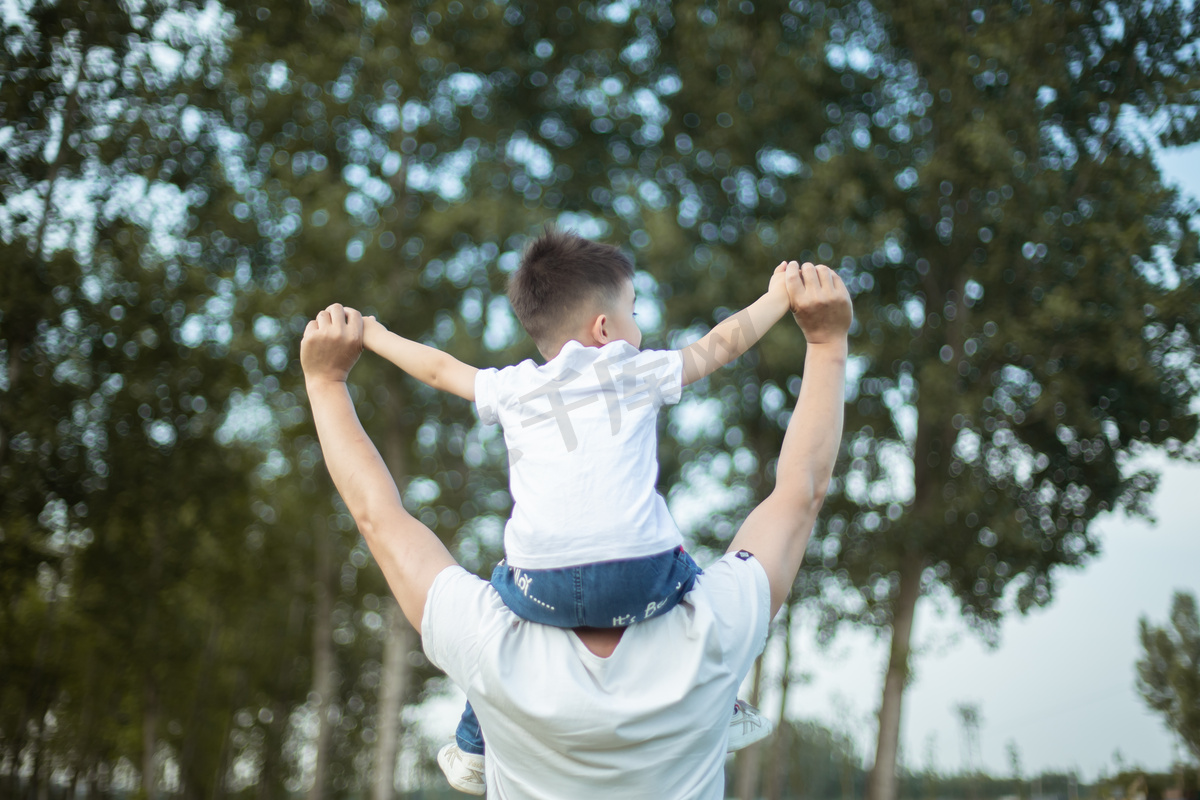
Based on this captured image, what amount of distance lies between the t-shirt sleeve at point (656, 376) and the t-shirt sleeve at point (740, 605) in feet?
0.99

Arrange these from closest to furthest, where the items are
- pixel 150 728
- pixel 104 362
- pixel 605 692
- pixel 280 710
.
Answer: pixel 605 692 < pixel 104 362 < pixel 150 728 < pixel 280 710

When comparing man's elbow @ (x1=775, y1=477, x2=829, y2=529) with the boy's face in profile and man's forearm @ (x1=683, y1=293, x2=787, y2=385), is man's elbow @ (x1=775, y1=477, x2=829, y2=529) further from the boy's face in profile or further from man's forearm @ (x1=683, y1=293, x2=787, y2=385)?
the boy's face in profile

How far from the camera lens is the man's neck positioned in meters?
1.36

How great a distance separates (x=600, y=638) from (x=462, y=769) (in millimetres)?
488

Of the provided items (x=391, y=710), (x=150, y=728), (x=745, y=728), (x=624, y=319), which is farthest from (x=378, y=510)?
(x=150, y=728)

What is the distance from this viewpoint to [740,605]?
4.65ft

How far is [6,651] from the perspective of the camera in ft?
66.8

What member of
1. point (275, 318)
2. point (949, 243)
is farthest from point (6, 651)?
point (949, 243)

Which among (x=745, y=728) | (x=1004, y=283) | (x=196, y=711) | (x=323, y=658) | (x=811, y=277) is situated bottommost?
(x=196, y=711)

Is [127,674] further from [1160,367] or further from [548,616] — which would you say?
[548,616]

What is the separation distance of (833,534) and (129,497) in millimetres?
12388

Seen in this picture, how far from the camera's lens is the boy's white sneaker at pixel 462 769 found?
166cm

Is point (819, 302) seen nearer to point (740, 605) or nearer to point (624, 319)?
point (624, 319)

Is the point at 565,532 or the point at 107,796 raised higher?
the point at 565,532
